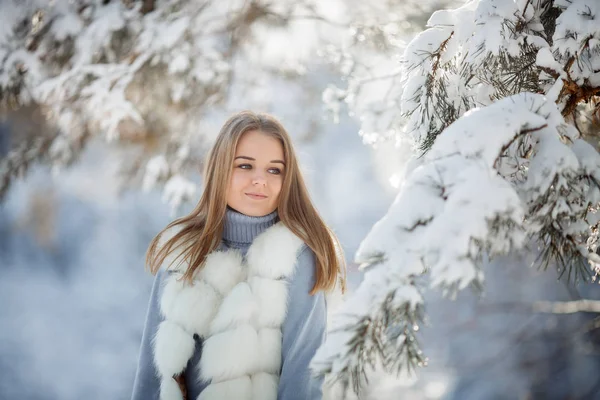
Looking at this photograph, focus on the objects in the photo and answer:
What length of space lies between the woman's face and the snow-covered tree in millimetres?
569

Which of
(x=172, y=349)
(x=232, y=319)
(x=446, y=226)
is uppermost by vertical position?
(x=446, y=226)

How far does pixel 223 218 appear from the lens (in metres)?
1.61

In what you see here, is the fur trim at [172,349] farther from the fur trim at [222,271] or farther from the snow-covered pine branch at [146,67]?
the snow-covered pine branch at [146,67]

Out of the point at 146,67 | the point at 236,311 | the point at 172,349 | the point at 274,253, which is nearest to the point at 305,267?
the point at 274,253

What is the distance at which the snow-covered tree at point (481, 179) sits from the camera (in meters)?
0.76

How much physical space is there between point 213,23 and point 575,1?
258 cm

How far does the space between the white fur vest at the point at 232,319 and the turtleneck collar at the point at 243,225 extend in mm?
62

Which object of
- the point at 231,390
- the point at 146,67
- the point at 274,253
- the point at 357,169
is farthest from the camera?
the point at 357,169

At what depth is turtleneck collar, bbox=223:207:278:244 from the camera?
1.58m

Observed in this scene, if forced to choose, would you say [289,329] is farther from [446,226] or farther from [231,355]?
[446,226]

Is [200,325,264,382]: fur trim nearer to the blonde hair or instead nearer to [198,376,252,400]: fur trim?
[198,376,252,400]: fur trim

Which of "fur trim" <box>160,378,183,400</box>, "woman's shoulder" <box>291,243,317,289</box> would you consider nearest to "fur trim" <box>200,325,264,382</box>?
"fur trim" <box>160,378,183,400</box>

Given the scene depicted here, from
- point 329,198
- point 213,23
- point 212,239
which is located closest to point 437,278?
point 212,239

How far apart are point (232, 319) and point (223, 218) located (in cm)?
39
